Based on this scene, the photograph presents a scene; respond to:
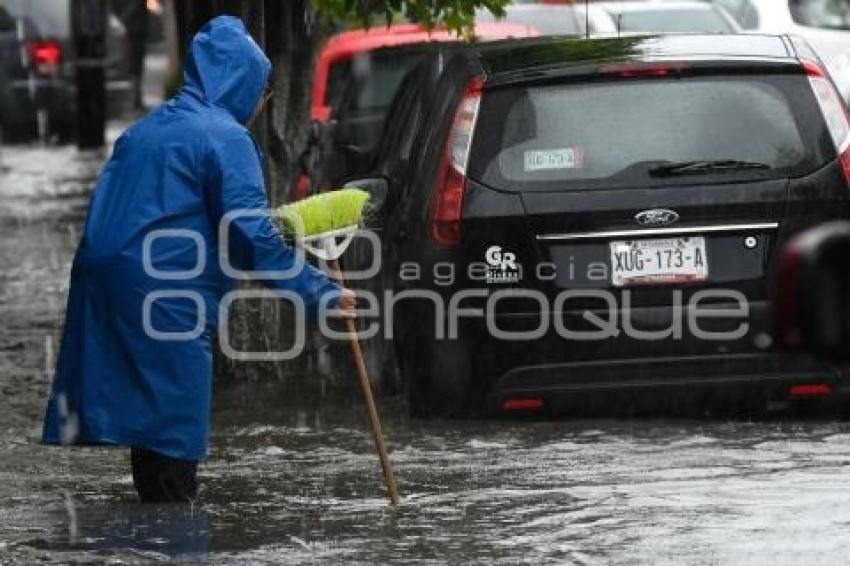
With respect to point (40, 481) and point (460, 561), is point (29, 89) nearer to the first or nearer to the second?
point (40, 481)

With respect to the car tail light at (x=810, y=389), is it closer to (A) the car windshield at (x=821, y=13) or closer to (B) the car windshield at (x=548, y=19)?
(B) the car windshield at (x=548, y=19)

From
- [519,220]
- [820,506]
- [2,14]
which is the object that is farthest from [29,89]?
[820,506]

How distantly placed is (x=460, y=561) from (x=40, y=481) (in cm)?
225

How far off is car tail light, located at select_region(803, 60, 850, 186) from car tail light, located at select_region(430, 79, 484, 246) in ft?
4.02

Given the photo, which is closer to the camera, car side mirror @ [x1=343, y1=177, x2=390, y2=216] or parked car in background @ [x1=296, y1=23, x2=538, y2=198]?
car side mirror @ [x1=343, y1=177, x2=390, y2=216]

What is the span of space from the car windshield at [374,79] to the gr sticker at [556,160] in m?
6.14

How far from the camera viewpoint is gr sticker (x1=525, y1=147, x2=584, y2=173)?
8691mm

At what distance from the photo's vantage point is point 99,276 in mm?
7168

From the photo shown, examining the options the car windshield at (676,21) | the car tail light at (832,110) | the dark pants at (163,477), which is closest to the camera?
the dark pants at (163,477)

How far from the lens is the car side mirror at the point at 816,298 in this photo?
3361mm

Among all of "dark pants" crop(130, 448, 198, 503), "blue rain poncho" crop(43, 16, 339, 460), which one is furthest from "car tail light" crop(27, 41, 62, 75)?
"blue rain poncho" crop(43, 16, 339, 460)

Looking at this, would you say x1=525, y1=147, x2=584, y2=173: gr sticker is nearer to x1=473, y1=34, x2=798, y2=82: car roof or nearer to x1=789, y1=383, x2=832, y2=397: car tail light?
x1=473, y1=34, x2=798, y2=82: car roof

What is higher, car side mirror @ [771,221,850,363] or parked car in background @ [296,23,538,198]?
car side mirror @ [771,221,850,363]

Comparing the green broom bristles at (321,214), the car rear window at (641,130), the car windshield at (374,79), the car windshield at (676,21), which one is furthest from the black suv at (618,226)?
the car windshield at (676,21)
